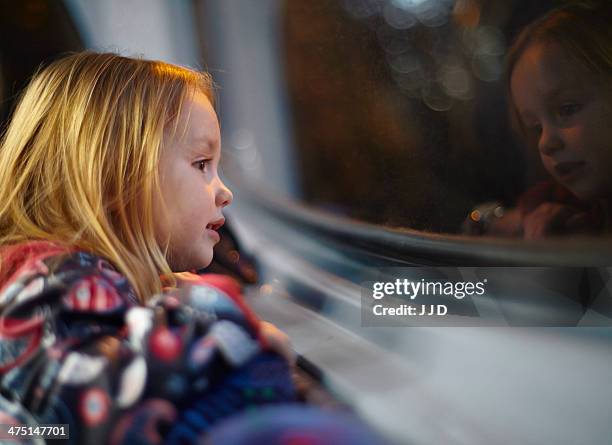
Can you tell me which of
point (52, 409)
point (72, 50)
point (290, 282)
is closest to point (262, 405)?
point (52, 409)

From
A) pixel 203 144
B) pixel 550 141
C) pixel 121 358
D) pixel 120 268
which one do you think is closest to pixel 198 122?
pixel 203 144

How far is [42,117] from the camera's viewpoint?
69 centimetres

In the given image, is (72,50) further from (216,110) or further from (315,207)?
(315,207)

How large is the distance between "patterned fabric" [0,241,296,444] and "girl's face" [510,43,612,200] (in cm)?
39

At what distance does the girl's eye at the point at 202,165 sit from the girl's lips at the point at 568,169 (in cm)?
39

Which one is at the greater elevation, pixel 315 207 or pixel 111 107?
pixel 111 107

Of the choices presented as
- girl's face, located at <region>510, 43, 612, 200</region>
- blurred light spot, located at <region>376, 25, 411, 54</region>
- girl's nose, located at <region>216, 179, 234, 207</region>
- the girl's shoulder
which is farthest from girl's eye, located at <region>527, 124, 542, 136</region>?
the girl's shoulder

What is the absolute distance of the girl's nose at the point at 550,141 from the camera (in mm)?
726

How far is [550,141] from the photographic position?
73cm

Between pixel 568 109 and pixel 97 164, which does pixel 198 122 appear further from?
pixel 568 109

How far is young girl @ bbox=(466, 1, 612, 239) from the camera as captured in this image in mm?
729

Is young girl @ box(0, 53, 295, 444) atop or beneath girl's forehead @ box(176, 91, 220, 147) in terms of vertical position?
beneath

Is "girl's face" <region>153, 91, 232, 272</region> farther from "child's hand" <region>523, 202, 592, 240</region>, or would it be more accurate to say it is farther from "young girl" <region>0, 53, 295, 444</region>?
"child's hand" <region>523, 202, 592, 240</region>

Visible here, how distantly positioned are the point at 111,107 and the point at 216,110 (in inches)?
5.7
